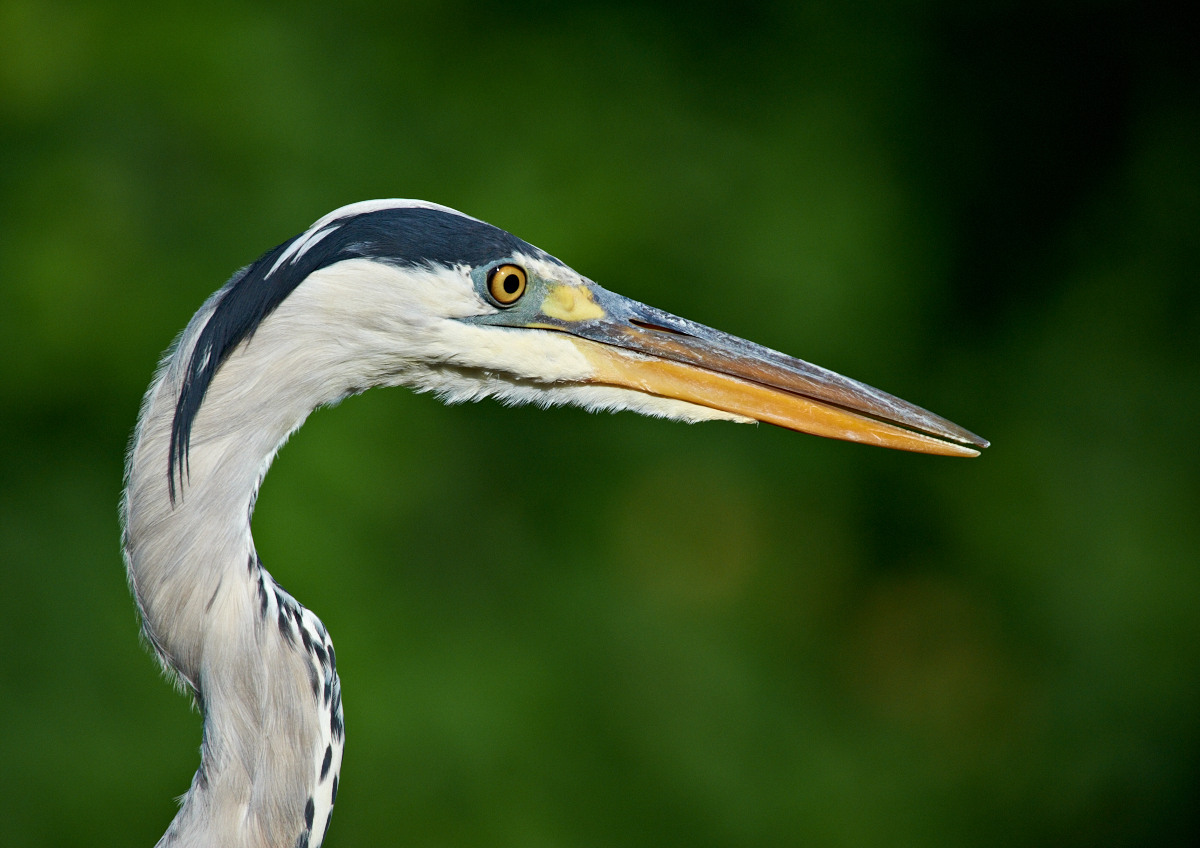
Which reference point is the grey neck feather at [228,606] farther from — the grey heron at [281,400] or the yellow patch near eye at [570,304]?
the yellow patch near eye at [570,304]

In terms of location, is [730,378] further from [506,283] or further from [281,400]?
[281,400]

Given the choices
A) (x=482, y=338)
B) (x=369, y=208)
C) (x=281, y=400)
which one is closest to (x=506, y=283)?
(x=482, y=338)

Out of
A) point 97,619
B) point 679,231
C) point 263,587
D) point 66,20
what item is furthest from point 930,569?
point 66,20

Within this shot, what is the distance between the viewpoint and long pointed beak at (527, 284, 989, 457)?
1.39 m

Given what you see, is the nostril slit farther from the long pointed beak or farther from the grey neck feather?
the grey neck feather

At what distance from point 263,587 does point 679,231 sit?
2.36 metres

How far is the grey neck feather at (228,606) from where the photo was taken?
46.4 inches

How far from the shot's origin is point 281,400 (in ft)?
4.03

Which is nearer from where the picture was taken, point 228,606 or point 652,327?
point 228,606

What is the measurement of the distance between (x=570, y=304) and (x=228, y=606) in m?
0.54

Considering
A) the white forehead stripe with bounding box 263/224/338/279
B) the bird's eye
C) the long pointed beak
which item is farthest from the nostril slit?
the white forehead stripe with bounding box 263/224/338/279

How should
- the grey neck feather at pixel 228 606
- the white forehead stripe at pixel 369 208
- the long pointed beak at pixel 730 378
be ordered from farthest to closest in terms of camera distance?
the long pointed beak at pixel 730 378, the white forehead stripe at pixel 369 208, the grey neck feather at pixel 228 606

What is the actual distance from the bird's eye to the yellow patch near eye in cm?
4

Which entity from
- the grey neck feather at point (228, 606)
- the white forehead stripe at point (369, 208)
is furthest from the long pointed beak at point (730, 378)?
the grey neck feather at point (228, 606)
